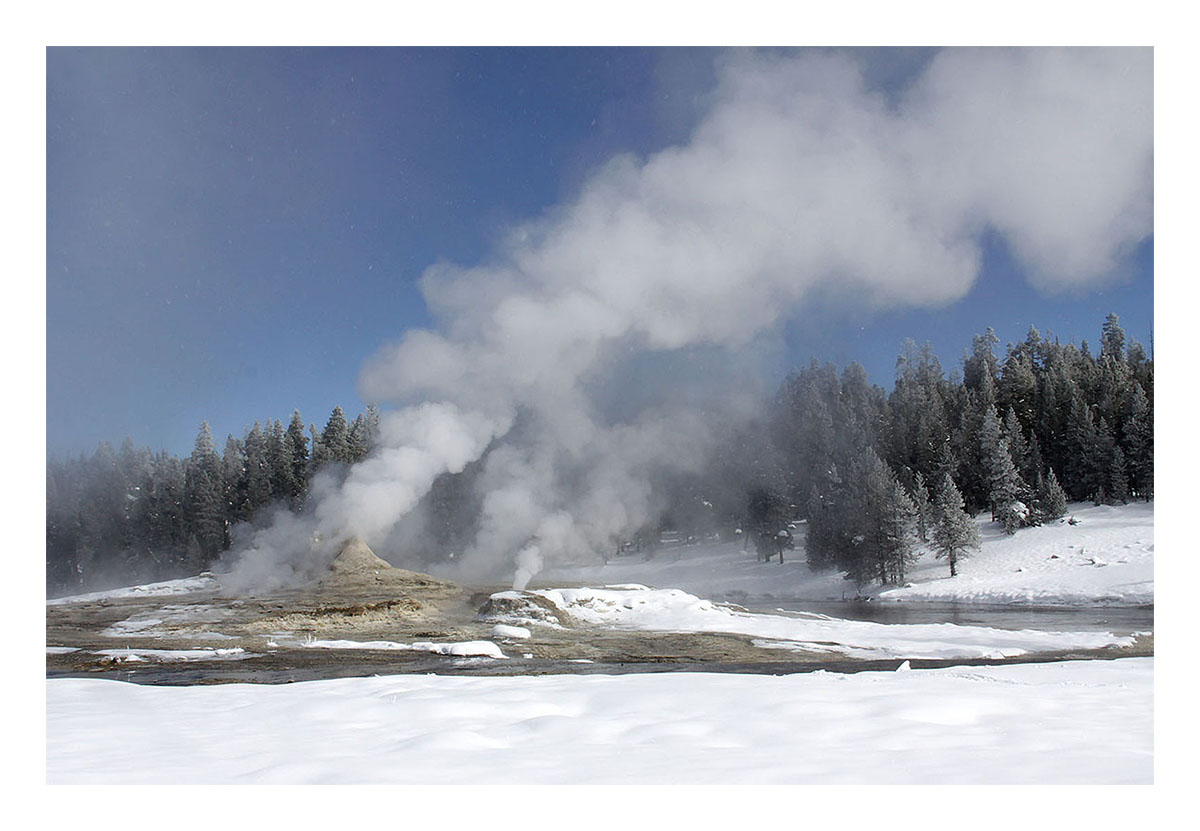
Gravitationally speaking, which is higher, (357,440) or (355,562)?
(357,440)

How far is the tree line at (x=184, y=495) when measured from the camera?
101ft

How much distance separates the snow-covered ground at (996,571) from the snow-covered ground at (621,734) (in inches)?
859

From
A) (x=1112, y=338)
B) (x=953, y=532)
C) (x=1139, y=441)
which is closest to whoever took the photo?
(x=953, y=532)

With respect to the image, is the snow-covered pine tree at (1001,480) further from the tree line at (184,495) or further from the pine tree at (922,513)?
the tree line at (184,495)

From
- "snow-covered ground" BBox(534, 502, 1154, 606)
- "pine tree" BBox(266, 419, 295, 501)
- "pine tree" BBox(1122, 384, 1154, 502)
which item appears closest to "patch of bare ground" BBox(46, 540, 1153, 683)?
"snow-covered ground" BBox(534, 502, 1154, 606)

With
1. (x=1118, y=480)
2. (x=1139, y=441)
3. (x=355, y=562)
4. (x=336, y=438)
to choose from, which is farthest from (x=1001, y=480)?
(x=336, y=438)

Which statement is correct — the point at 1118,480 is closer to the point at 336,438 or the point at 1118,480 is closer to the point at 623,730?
the point at 623,730

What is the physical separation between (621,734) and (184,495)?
4004cm

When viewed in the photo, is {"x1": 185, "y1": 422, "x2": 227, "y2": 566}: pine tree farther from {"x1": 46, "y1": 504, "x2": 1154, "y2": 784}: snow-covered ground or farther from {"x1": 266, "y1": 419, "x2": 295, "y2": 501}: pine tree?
{"x1": 46, "y1": 504, "x2": 1154, "y2": 784}: snow-covered ground

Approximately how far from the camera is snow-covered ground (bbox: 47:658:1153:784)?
4.32 metres

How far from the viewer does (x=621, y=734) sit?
16.9 ft
